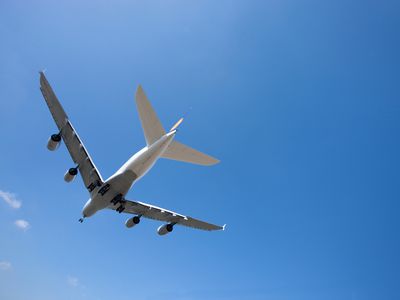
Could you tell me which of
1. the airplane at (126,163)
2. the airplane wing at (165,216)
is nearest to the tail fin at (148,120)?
the airplane at (126,163)

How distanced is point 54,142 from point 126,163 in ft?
17.8

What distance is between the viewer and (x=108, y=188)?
23.0m

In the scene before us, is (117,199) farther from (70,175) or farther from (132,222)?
(132,222)

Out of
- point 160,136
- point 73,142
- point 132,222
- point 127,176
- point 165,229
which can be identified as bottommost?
point 132,222

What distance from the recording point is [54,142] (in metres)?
22.2

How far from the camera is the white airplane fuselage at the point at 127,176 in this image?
69.5 feet

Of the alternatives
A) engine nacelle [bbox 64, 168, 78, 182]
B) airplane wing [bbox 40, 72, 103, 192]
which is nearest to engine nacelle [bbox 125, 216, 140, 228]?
airplane wing [bbox 40, 72, 103, 192]

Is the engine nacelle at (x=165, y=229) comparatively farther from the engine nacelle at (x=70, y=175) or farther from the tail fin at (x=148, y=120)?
the tail fin at (x=148, y=120)

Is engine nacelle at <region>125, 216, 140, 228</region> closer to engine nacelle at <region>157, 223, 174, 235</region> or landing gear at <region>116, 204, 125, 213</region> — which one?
landing gear at <region>116, 204, 125, 213</region>

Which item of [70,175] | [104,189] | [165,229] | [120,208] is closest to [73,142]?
[70,175]

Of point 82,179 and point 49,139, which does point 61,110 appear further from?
point 82,179

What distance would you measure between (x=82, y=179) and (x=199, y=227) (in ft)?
37.2

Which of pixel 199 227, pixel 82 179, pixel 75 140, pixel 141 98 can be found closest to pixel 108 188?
pixel 82 179

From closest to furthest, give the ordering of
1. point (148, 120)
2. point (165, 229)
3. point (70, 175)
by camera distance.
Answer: point (148, 120), point (70, 175), point (165, 229)
